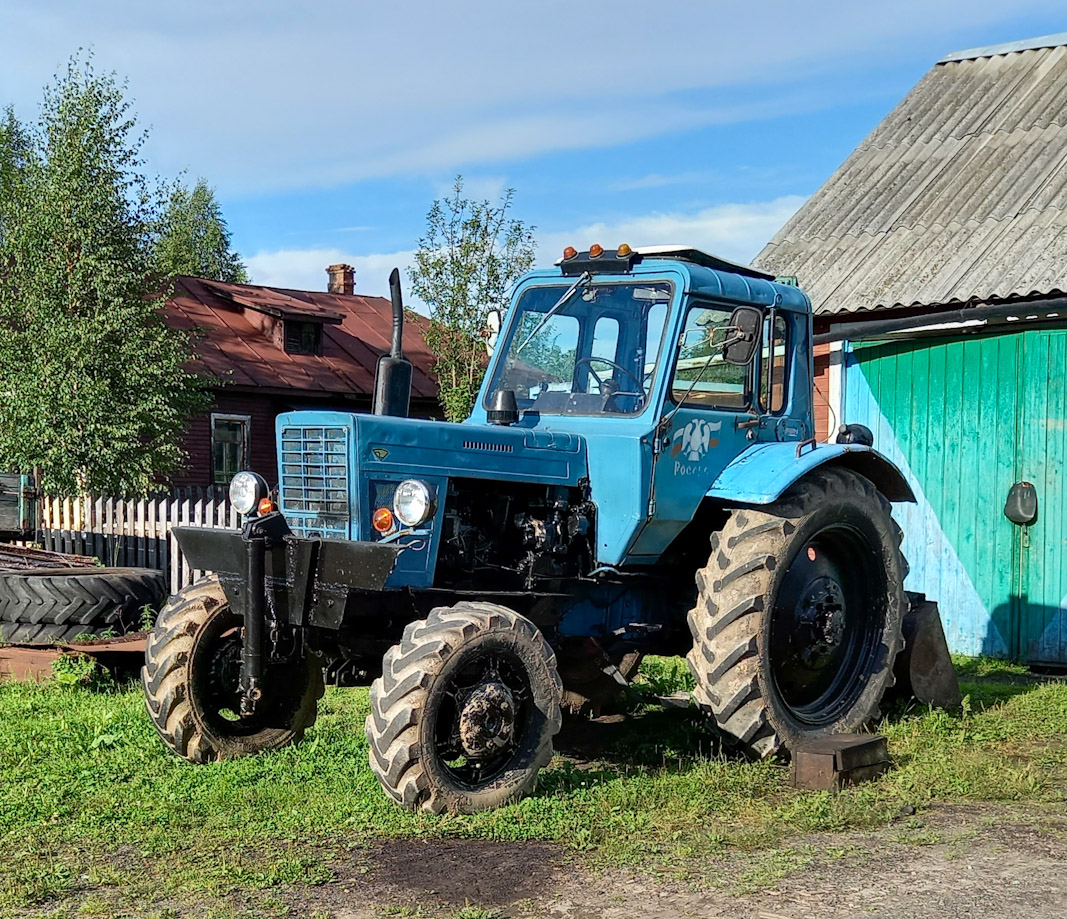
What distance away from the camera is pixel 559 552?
20.9 ft

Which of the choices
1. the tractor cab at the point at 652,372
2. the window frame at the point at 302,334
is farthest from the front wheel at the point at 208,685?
the window frame at the point at 302,334

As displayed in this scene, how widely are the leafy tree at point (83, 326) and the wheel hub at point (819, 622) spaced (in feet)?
36.0

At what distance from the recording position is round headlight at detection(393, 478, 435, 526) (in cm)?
555

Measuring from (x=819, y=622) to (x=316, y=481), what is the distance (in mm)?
2783

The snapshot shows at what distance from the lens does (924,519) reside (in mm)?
10906

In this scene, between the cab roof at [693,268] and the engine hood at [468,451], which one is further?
the cab roof at [693,268]

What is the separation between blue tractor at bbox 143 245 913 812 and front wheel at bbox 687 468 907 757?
1 centimetres

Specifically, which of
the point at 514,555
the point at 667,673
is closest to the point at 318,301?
the point at 667,673

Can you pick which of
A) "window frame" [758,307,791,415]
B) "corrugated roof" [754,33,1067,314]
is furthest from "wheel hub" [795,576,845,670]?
"corrugated roof" [754,33,1067,314]

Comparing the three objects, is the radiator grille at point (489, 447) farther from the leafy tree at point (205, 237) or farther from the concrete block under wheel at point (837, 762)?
the leafy tree at point (205, 237)

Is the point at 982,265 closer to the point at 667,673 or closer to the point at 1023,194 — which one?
the point at 1023,194

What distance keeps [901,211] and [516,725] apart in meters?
8.01

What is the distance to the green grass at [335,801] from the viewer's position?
471 cm

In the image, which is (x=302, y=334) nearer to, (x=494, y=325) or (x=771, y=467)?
(x=494, y=325)
